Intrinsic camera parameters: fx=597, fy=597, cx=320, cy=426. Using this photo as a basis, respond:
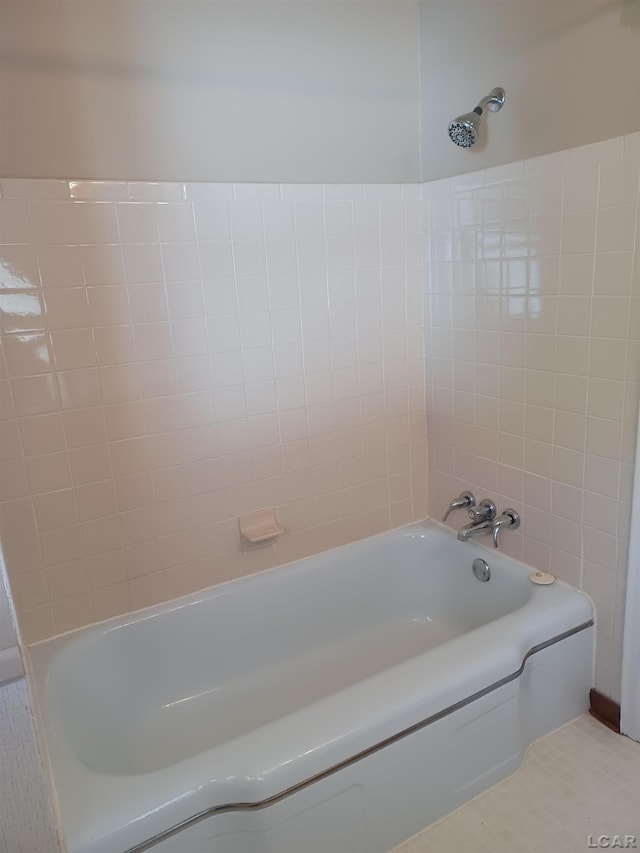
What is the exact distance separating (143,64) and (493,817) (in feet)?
7.15

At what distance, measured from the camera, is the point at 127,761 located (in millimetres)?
1646

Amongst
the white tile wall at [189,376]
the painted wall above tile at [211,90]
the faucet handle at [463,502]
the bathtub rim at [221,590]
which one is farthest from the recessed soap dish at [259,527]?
the painted wall above tile at [211,90]

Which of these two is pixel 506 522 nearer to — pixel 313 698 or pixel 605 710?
pixel 605 710

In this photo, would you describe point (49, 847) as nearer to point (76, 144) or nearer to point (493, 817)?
point (493, 817)

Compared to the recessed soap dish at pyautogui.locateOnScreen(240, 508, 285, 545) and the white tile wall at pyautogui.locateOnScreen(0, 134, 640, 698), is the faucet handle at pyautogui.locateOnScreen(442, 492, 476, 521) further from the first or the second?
the recessed soap dish at pyautogui.locateOnScreen(240, 508, 285, 545)

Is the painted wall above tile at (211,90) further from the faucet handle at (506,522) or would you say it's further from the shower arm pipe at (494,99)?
the faucet handle at (506,522)

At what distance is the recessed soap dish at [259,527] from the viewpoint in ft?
6.51

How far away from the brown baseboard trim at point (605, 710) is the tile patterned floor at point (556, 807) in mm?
43

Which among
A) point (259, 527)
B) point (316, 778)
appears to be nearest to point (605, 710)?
point (316, 778)

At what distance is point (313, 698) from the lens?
190 centimetres

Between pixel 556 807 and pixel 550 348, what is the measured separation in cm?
123

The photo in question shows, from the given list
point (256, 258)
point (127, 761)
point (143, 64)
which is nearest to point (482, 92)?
point (256, 258)

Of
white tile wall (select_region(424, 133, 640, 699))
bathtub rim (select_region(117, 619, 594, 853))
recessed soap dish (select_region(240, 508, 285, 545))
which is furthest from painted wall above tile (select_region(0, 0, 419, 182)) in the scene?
bathtub rim (select_region(117, 619, 594, 853))

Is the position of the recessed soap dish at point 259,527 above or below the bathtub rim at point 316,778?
above
